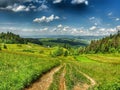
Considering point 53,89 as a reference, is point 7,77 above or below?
above

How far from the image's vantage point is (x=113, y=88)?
2298cm

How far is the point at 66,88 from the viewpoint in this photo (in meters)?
34.6

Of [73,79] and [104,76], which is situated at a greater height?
[73,79]

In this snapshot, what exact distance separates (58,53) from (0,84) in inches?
5301

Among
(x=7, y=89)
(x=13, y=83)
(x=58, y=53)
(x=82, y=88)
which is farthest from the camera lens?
(x=58, y=53)

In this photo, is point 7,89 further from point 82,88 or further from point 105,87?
point 82,88

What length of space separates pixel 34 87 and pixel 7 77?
3.81 m

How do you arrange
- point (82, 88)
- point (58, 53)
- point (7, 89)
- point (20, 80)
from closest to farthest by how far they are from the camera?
point (7, 89)
point (20, 80)
point (82, 88)
point (58, 53)

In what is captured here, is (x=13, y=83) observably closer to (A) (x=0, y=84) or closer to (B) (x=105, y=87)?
(A) (x=0, y=84)

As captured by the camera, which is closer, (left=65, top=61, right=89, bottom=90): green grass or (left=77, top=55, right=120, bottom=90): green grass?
(left=77, top=55, right=120, bottom=90): green grass

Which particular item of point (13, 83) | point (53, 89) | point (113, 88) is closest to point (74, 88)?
point (53, 89)

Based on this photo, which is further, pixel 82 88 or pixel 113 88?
pixel 82 88

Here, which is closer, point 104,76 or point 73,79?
point 73,79

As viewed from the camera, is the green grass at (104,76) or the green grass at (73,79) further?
the green grass at (73,79)
